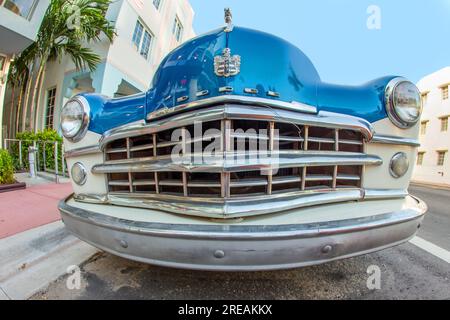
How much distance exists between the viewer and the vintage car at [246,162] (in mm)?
1088

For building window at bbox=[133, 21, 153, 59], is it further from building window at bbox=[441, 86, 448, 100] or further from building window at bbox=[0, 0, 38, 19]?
building window at bbox=[441, 86, 448, 100]

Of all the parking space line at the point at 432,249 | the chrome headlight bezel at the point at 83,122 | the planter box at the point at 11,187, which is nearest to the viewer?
the chrome headlight bezel at the point at 83,122

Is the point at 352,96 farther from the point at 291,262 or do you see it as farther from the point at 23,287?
the point at 23,287

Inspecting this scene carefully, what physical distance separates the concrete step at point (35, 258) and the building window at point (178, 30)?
13539 millimetres

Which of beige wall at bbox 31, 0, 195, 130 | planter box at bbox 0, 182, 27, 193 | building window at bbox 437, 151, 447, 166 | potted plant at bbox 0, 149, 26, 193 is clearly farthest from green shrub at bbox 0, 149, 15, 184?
building window at bbox 437, 151, 447, 166

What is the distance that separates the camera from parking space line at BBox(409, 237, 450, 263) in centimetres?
205

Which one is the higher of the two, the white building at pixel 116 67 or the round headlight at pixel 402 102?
the white building at pixel 116 67

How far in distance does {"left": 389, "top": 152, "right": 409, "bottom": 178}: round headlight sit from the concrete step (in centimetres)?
244

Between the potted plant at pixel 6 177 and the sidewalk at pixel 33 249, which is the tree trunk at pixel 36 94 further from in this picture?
the sidewalk at pixel 33 249

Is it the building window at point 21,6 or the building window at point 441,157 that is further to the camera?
the building window at point 441,157

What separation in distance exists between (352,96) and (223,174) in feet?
3.14

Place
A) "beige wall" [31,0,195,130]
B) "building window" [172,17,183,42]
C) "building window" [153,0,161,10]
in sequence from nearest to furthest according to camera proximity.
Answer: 1. "beige wall" [31,0,195,130]
2. "building window" [153,0,161,10]
3. "building window" [172,17,183,42]

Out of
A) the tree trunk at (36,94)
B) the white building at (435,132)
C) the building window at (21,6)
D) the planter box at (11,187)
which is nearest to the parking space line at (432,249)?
the planter box at (11,187)

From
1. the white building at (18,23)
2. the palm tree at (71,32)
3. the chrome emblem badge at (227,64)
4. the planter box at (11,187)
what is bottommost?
the planter box at (11,187)
